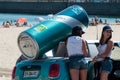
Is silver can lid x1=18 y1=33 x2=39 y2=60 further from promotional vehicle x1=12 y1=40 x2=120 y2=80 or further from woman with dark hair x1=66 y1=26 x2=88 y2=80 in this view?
woman with dark hair x1=66 y1=26 x2=88 y2=80

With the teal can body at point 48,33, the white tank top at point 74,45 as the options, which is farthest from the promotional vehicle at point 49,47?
the white tank top at point 74,45

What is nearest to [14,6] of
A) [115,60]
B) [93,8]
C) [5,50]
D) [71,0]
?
[71,0]

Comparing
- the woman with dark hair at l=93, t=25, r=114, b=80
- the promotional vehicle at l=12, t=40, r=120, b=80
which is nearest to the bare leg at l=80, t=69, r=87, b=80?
the promotional vehicle at l=12, t=40, r=120, b=80

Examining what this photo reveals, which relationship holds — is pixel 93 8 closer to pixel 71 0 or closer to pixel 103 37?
pixel 71 0

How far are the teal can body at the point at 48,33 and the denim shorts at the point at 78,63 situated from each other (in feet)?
1.19

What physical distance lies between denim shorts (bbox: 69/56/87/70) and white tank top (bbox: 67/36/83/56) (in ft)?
0.26

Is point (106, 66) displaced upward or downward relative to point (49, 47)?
downward

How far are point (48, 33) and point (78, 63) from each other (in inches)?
26.7

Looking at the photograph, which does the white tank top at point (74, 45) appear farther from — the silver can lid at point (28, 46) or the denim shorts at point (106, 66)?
the silver can lid at point (28, 46)

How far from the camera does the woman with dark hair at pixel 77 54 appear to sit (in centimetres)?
759

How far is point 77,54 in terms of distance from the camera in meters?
7.64

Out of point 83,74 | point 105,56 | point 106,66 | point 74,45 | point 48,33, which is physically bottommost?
point 83,74

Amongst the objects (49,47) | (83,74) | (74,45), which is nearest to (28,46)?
(49,47)

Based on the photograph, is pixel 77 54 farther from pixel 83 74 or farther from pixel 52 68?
pixel 52 68
